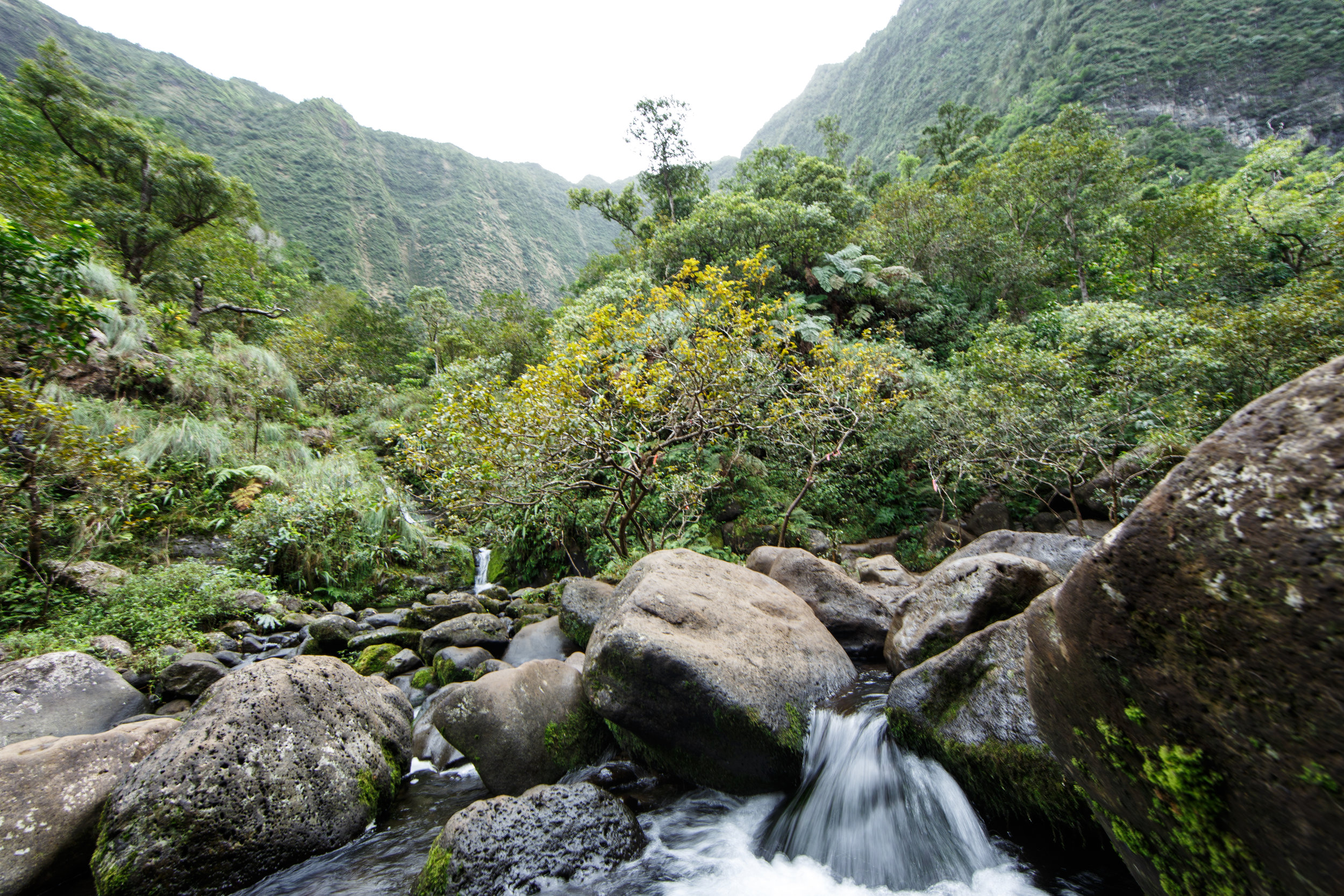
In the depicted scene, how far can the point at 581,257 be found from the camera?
3410 inches

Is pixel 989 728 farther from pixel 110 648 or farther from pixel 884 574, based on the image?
pixel 110 648

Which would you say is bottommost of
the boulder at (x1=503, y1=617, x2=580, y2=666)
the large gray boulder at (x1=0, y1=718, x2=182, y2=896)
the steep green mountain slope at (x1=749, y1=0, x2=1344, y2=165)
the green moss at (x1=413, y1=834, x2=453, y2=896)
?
the boulder at (x1=503, y1=617, x2=580, y2=666)

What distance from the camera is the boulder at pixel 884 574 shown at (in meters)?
8.93

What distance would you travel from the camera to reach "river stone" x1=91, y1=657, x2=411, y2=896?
126 inches

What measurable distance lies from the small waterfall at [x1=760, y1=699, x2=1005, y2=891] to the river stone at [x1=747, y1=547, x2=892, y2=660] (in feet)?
7.02

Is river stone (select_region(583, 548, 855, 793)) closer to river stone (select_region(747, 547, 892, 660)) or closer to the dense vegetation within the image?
river stone (select_region(747, 547, 892, 660))

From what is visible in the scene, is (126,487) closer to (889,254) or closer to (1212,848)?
(1212,848)

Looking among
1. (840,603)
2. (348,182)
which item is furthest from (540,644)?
(348,182)

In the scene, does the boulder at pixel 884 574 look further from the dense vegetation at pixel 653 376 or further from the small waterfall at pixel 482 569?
the small waterfall at pixel 482 569

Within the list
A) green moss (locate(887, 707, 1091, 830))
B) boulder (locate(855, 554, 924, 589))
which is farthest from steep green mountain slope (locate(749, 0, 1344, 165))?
green moss (locate(887, 707, 1091, 830))

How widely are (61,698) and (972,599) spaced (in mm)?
8727

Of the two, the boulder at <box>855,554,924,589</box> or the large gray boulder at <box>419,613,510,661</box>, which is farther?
the boulder at <box>855,554,924,589</box>

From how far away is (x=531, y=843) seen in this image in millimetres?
3455

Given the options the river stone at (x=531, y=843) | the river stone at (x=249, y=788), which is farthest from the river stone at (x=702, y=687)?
the river stone at (x=249, y=788)
